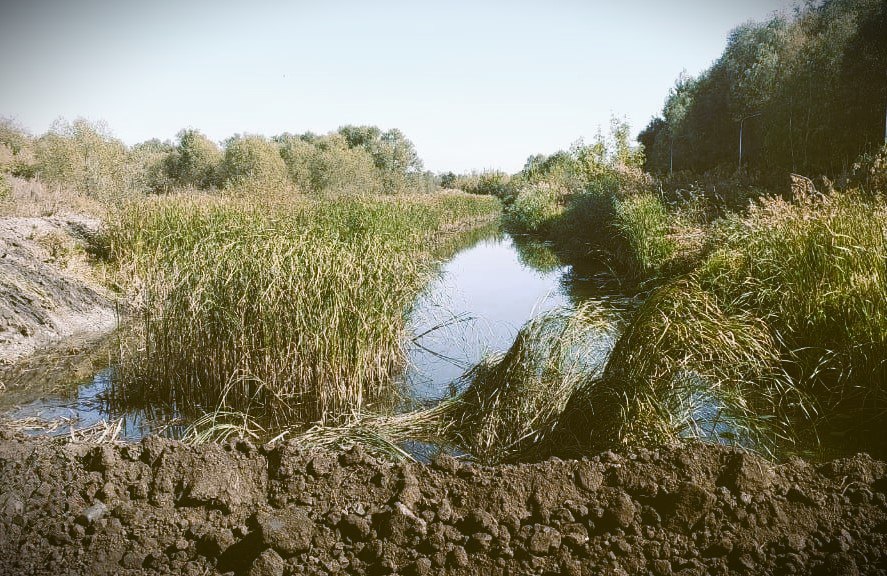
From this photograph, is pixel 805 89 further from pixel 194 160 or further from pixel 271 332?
pixel 194 160

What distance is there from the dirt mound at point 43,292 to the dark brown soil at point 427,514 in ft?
14.6

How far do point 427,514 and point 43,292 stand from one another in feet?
23.0

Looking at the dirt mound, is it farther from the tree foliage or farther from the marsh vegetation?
the tree foliage

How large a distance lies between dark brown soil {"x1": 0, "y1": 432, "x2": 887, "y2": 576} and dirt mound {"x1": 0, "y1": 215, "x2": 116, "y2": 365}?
4.45m

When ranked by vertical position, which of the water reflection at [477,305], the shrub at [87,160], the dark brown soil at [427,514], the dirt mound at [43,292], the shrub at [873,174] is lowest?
the water reflection at [477,305]

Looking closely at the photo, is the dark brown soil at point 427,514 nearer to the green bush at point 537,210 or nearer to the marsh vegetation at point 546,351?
the marsh vegetation at point 546,351

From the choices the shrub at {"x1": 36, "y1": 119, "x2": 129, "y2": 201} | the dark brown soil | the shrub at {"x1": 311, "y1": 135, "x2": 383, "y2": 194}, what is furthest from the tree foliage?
the shrub at {"x1": 36, "y1": 119, "x2": 129, "y2": 201}

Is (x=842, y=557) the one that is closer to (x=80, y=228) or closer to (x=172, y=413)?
(x=172, y=413)

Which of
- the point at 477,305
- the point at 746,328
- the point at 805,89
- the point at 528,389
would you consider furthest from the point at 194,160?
the point at 746,328

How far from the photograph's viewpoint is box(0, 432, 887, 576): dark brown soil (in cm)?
242

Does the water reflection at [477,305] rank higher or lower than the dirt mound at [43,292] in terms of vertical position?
lower

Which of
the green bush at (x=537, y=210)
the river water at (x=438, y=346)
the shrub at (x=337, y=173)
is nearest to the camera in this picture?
the river water at (x=438, y=346)

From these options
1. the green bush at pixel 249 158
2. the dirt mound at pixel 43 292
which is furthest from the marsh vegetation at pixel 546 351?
the green bush at pixel 249 158

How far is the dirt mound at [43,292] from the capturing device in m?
6.63
